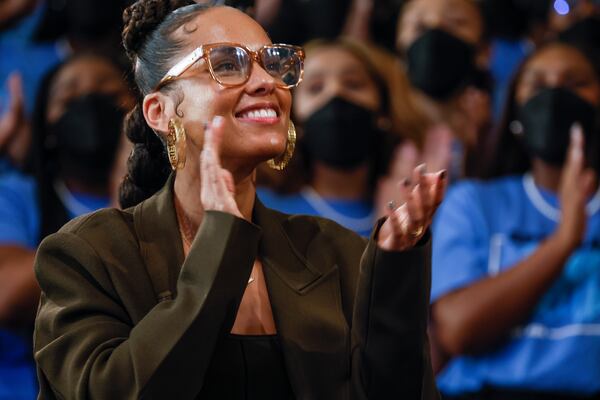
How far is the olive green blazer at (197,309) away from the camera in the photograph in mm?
1918

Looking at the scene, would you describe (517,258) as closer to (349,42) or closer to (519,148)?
(519,148)

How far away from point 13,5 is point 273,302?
3377mm

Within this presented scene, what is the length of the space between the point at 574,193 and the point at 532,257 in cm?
29

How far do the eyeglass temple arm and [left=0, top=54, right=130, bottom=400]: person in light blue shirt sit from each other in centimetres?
193

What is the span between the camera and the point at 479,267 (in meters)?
4.01

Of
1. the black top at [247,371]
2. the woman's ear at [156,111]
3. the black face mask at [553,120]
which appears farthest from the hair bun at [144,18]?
the black face mask at [553,120]

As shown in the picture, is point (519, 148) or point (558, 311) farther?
point (519, 148)

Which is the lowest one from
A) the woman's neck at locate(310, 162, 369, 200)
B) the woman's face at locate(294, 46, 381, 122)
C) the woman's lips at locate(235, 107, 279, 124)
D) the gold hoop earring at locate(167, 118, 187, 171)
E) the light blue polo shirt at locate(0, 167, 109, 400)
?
the light blue polo shirt at locate(0, 167, 109, 400)

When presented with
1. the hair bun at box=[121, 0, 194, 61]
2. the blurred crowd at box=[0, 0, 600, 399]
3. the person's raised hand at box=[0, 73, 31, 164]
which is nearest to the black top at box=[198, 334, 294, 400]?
the hair bun at box=[121, 0, 194, 61]

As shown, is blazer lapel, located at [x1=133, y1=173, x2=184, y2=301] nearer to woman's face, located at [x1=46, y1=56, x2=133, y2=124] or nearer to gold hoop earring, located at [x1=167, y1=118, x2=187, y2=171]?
gold hoop earring, located at [x1=167, y1=118, x2=187, y2=171]

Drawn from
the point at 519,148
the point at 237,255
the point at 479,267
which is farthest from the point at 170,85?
the point at 519,148

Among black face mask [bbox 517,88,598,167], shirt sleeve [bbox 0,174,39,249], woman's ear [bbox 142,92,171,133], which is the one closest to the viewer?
woman's ear [bbox 142,92,171,133]

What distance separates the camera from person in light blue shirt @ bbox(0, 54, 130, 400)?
4.01m

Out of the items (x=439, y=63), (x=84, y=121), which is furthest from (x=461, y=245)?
(x=84, y=121)
